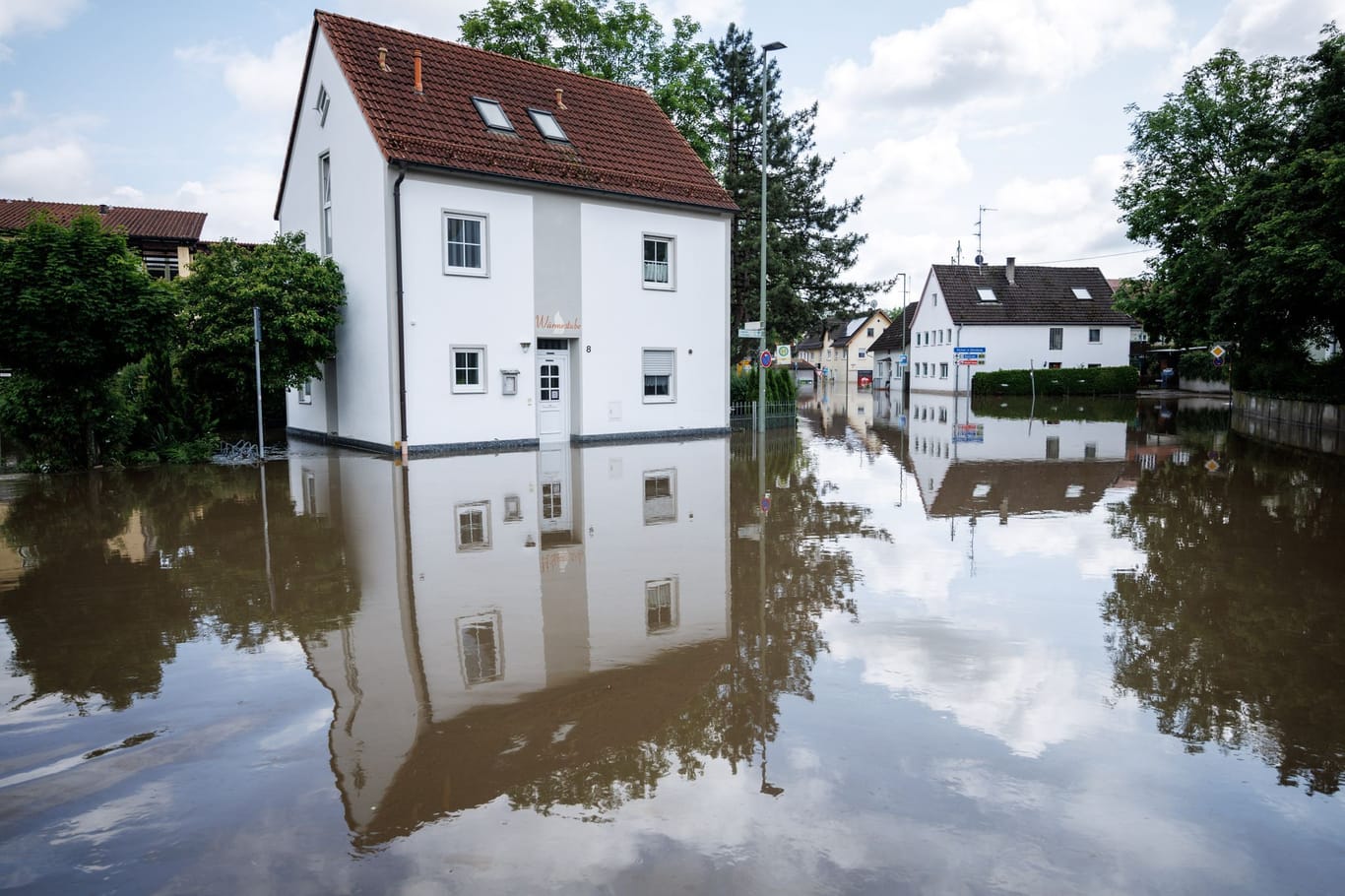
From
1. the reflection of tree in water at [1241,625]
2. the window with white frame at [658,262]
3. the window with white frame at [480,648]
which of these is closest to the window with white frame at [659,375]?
the window with white frame at [658,262]

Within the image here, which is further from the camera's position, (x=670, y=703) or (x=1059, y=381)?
(x=1059, y=381)

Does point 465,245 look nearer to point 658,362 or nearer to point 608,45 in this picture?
point 658,362

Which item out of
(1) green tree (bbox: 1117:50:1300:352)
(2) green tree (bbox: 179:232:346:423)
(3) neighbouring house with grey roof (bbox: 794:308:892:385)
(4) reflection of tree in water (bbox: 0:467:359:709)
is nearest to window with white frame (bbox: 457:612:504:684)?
(4) reflection of tree in water (bbox: 0:467:359:709)

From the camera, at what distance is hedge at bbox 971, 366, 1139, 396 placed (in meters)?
54.3

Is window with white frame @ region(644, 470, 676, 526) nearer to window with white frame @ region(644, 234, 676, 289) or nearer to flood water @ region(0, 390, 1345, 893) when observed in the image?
flood water @ region(0, 390, 1345, 893)

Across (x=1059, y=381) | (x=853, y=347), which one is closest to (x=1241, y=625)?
(x=1059, y=381)

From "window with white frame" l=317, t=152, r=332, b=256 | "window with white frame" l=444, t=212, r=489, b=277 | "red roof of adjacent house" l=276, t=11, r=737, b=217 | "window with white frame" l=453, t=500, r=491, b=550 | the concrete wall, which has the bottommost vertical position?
"window with white frame" l=453, t=500, r=491, b=550

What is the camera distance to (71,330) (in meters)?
15.2

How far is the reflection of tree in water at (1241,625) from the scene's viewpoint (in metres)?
5.18

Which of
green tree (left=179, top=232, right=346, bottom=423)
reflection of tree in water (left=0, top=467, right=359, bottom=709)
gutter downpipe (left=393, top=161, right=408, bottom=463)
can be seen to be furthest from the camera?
green tree (left=179, top=232, right=346, bottom=423)

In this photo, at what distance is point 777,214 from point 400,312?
18.9 metres

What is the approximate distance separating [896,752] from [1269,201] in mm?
26933

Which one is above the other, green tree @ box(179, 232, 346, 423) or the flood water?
green tree @ box(179, 232, 346, 423)

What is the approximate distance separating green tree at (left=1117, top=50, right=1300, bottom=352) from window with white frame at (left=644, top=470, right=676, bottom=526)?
19.9m
